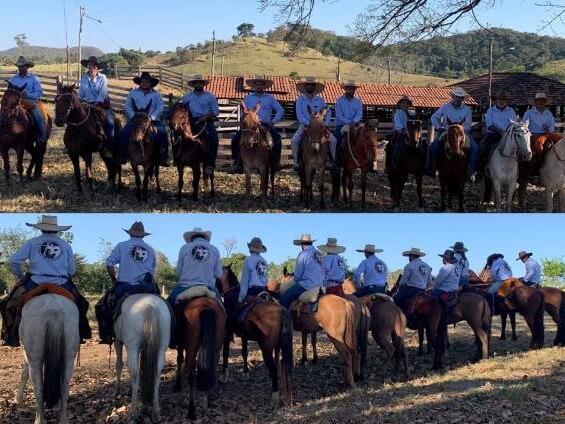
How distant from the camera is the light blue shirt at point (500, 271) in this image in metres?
13.7

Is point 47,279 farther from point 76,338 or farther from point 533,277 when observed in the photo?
point 533,277

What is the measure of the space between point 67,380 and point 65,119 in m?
5.27

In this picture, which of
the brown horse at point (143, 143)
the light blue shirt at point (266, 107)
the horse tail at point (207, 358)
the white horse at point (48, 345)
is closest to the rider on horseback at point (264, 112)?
the light blue shirt at point (266, 107)

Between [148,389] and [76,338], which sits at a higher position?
[76,338]

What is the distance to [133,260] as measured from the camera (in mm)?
8508

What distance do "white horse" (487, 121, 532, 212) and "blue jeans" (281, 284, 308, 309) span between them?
4657mm

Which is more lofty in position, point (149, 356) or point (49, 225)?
point (49, 225)

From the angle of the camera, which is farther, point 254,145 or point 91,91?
point 91,91

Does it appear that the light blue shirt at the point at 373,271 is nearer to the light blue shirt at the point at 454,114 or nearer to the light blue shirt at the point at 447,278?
the light blue shirt at the point at 447,278

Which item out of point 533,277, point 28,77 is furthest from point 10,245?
point 533,277

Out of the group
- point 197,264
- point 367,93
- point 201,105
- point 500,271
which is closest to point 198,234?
point 197,264

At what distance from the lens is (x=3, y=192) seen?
40.3 ft

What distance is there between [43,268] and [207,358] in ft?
7.47

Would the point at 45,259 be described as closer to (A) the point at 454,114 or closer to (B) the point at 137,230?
(B) the point at 137,230
